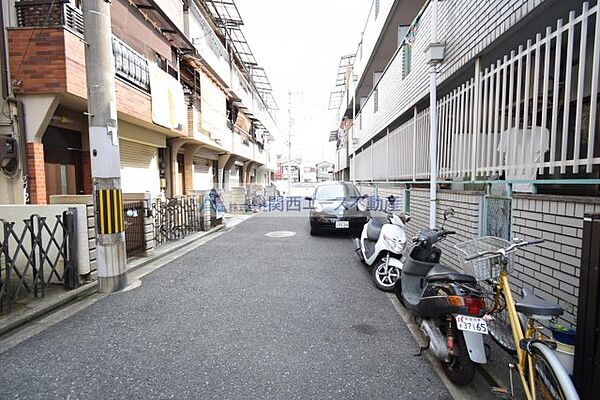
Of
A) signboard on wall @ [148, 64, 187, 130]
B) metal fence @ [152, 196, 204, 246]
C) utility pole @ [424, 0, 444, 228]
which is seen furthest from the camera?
signboard on wall @ [148, 64, 187, 130]

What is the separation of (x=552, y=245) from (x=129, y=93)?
→ 811 centimetres

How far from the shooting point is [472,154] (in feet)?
13.3

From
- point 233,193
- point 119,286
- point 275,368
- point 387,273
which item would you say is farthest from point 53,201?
point 233,193

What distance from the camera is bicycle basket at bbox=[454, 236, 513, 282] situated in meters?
2.38

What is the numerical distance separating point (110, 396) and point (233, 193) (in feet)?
51.6

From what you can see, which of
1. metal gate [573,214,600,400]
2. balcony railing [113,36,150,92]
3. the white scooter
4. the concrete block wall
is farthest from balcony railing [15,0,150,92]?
metal gate [573,214,600,400]

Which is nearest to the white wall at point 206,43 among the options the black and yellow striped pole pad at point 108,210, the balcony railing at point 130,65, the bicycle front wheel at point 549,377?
the balcony railing at point 130,65

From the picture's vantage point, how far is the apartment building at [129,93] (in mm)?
5500

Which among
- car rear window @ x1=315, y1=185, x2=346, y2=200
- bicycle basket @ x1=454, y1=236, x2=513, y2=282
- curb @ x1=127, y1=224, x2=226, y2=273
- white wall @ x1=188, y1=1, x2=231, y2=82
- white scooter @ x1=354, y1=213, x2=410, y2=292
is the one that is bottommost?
curb @ x1=127, y1=224, x2=226, y2=273

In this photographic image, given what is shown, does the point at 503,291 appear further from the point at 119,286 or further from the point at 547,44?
the point at 119,286

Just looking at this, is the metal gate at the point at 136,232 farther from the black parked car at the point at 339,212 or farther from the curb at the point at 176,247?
the black parked car at the point at 339,212

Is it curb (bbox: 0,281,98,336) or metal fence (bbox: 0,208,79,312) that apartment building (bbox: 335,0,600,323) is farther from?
metal fence (bbox: 0,208,79,312)

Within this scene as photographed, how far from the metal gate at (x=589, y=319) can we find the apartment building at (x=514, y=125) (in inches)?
17.8

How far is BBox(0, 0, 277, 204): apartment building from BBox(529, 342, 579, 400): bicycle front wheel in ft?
23.4
